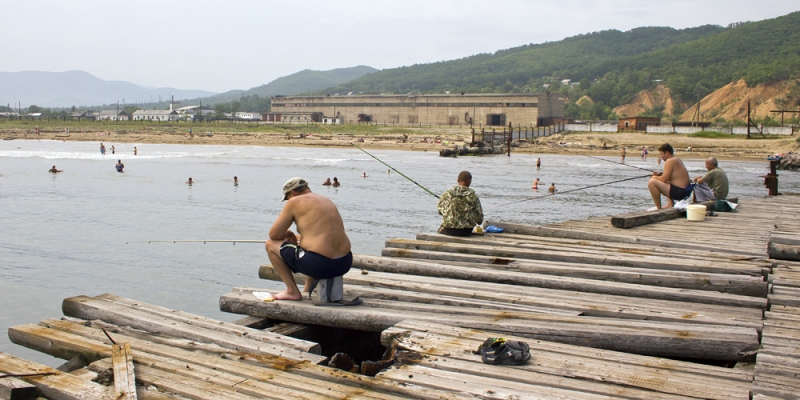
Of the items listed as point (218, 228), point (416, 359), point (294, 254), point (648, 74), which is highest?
point (648, 74)

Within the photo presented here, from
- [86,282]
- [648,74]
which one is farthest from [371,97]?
[86,282]

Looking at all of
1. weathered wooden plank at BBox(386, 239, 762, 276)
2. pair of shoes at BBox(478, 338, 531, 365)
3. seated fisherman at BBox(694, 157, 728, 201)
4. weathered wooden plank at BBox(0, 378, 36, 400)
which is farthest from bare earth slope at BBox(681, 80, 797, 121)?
weathered wooden plank at BBox(0, 378, 36, 400)

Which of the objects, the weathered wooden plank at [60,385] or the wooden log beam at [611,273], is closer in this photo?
the weathered wooden plank at [60,385]

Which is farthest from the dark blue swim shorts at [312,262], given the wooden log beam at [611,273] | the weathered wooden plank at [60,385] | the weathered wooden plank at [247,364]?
the weathered wooden plank at [60,385]

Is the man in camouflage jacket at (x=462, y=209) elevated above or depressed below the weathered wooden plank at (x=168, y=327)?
above

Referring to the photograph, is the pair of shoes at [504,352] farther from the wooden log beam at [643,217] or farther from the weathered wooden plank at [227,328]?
the wooden log beam at [643,217]

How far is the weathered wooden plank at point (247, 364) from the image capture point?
4.50m

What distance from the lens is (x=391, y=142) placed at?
7631cm

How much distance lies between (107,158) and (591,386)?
56.6 meters

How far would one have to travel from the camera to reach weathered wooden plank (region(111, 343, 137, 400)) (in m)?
4.52

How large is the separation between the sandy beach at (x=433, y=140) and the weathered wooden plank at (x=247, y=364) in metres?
57.1

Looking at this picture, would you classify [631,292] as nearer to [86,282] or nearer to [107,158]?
[86,282]

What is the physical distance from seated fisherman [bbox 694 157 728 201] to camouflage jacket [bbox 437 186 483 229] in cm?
659

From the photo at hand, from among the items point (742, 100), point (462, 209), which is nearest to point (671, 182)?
A: point (462, 209)
